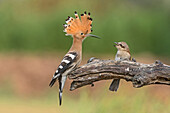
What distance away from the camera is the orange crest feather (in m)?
3.18

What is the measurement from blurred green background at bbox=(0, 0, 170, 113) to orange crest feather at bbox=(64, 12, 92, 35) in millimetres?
2595

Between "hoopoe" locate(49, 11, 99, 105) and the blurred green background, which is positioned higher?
the blurred green background

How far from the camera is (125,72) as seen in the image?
2.76 m

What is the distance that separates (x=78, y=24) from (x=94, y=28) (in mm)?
A: 4496

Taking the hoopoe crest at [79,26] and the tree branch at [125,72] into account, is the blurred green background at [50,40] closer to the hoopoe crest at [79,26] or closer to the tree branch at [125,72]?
the hoopoe crest at [79,26]

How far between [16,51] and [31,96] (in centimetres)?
168

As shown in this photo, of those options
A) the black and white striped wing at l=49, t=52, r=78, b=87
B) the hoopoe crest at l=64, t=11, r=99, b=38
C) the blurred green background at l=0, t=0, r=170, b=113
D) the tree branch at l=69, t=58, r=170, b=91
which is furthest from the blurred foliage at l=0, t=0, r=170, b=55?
the tree branch at l=69, t=58, r=170, b=91

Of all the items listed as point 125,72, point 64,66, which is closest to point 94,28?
point 64,66

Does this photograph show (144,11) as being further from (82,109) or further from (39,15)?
(82,109)

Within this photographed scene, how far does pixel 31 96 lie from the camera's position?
645cm

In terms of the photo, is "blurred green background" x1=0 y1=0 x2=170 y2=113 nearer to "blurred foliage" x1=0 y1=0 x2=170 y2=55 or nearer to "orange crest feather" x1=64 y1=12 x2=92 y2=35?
"blurred foliage" x1=0 y1=0 x2=170 y2=55

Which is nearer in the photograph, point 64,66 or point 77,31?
point 64,66

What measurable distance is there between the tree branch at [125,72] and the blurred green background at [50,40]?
288cm

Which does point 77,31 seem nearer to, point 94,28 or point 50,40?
point 94,28
